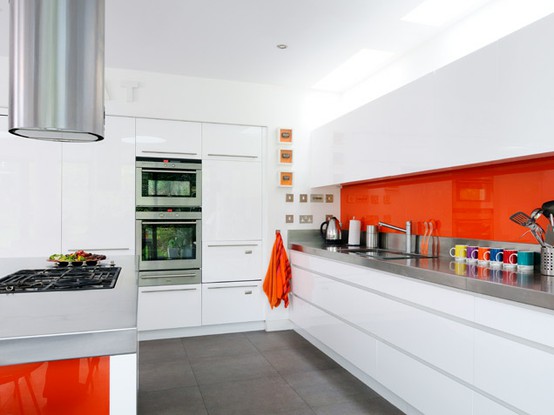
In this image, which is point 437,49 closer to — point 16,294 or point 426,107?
Answer: point 426,107

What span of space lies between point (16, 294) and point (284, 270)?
2925 millimetres

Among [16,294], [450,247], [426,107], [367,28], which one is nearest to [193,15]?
[367,28]

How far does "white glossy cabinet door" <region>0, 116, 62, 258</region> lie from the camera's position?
364 cm

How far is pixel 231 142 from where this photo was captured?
425 centimetres

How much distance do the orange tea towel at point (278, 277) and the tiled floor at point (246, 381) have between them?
412 mm

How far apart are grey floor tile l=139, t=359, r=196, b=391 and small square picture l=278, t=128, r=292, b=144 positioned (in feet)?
7.54

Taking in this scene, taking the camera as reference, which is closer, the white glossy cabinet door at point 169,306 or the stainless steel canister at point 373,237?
the stainless steel canister at point 373,237

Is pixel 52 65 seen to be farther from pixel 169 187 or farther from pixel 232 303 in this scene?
pixel 232 303

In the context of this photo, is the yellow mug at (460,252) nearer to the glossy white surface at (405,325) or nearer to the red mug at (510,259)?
the red mug at (510,259)

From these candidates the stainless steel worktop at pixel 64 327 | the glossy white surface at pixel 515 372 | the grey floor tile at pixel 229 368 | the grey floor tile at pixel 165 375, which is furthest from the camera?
the grey floor tile at pixel 229 368

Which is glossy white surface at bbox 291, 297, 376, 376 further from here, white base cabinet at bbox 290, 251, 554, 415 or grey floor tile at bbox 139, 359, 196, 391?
grey floor tile at bbox 139, 359, 196, 391

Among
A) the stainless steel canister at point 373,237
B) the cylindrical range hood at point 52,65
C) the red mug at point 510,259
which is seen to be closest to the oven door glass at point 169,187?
the stainless steel canister at point 373,237

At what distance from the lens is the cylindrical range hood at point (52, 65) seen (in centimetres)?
173

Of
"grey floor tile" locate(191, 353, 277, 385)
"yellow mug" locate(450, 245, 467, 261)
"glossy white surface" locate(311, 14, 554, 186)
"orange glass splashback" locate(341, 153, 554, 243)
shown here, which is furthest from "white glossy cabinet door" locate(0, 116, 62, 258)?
"yellow mug" locate(450, 245, 467, 261)
